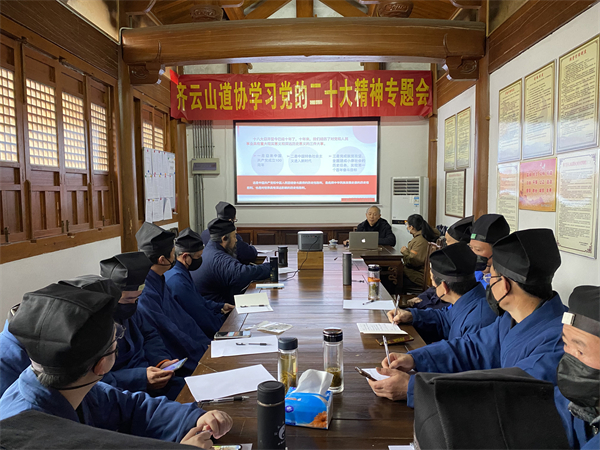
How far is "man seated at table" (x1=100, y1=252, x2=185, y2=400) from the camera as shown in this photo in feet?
5.35

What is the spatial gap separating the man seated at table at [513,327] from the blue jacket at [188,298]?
4.87 ft

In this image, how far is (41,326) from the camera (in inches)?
37.3

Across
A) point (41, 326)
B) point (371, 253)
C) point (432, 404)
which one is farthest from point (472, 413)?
point (371, 253)

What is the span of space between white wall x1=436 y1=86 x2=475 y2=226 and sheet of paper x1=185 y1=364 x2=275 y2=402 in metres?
3.84

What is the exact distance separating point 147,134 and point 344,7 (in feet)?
11.5

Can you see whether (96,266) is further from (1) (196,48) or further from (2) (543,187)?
A: (2) (543,187)

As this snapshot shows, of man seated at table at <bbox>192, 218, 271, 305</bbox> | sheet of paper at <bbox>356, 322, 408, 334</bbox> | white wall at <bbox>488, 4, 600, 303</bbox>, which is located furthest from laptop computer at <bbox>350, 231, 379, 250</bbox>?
sheet of paper at <bbox>356, 322, 408, 334</bbox>

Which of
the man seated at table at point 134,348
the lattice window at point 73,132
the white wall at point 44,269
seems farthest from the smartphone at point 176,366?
the lattice window at point 73,132

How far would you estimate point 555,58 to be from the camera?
2.81m

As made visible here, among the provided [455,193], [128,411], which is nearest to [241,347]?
[128,411]

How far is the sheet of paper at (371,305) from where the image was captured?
90.1 inches

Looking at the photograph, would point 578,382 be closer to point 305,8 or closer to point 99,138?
point 99,138

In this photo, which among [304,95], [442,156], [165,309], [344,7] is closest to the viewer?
[165,309]

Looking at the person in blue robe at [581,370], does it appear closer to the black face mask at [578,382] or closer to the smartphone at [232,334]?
the black face mask at [578,382]
